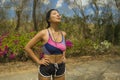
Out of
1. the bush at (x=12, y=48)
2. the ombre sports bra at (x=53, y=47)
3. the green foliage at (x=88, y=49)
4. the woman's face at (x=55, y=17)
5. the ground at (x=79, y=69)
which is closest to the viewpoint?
the ombre sports bra at (x=53, y=47)

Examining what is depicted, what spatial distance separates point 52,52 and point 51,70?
0.89 ft

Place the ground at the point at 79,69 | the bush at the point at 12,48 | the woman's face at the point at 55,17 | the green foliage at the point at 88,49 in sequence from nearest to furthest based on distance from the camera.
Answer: the woman's face at the point at 55,17 → the ground at the point at 79,69 → the bush at the point at 12,48 → the green foliage at the point at 88,49

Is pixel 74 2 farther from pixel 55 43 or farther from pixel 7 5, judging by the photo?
pixel 55 43

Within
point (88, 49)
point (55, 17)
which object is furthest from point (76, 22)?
point (55, 17)

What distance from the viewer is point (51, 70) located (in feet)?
14.2

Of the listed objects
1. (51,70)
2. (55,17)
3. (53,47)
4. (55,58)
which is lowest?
(51,70)

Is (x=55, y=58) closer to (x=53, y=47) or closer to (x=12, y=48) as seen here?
(x=53, y=47)

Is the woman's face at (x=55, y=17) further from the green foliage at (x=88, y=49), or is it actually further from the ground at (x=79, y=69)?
the green foliage at (x=88, y=49)

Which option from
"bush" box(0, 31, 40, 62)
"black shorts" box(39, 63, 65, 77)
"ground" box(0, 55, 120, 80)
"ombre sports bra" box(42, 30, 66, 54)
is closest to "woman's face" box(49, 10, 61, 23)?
"ombre sports bra" box(42, 30, 66, 54)

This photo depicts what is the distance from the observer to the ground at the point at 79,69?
8.53 metres

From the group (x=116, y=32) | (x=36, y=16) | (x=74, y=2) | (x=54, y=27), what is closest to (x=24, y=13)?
(x=36, y=16)

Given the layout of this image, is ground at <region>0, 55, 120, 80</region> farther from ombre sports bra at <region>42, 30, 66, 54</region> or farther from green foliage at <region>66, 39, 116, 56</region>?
ombre sports bra at <region>42, 30, 66, 54</region>

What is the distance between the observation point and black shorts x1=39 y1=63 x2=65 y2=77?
170 inches

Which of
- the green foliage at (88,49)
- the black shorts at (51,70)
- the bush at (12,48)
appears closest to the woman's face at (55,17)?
the black shorts at (51,70)
